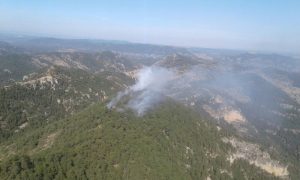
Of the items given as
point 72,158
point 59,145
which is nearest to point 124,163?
point 72,158

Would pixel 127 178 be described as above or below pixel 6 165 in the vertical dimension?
below

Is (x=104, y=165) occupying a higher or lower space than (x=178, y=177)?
higher

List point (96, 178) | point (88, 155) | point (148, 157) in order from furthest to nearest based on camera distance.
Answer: point (148, 157) → point (88, 155) → point (96, 178)

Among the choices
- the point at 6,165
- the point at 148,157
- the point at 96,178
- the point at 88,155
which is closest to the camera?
the point at 6,165

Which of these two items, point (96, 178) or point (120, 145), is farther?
point (120, 145)

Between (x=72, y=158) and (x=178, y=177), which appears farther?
(x=178, y=177)

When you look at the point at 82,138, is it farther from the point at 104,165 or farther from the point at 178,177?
the point at 178,177

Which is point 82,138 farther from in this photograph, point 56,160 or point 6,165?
point 6,165

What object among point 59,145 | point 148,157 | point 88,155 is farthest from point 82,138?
point 148,157

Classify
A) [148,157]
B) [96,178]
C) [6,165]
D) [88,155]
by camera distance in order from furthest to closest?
1. [148,157]
2. [88,155]
3. [96,178]
4. [6,165]
